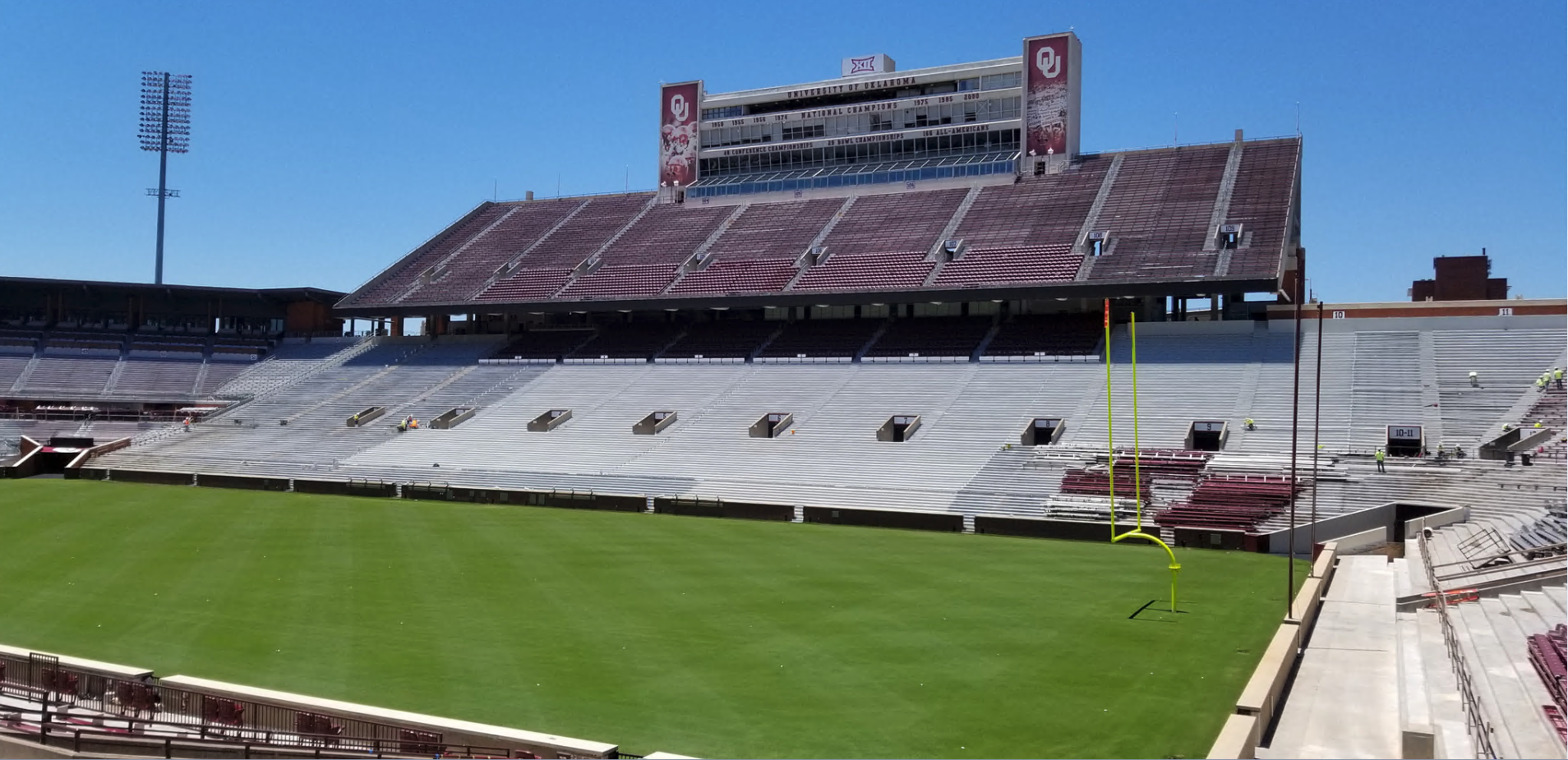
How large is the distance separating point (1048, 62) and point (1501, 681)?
5483 centimetres

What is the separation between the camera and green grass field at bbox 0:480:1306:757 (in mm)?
15844

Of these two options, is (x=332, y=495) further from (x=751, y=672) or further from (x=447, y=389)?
(x=751, y=672)

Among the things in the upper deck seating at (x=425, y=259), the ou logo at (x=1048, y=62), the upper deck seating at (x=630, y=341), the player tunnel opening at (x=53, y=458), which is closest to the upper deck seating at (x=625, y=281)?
the upper deck seating at (x=630, y=341)

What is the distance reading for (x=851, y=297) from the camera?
60875 millimetres

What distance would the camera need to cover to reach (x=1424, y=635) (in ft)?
68.1

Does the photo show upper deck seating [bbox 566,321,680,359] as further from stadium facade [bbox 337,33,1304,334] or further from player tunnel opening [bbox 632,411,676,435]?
player tunnel opening [bbox 632,411,676,435]

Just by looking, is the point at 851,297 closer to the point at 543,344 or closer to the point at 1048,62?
the point at 1048,62

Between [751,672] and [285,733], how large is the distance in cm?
680

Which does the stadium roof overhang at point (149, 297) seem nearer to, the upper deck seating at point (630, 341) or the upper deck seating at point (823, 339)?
the upper deck seating at point (630, 341)

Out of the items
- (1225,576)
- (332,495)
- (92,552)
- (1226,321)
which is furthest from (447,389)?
(1225,576)

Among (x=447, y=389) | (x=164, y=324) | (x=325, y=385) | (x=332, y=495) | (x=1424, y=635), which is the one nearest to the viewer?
(x=1424, y=635)

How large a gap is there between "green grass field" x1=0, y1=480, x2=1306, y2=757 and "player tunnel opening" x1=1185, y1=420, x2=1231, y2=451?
13.1 meters

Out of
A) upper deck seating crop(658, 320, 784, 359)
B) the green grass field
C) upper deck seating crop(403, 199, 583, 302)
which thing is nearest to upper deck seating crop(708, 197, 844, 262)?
upper deck seating crop(658, 320, 784, 359)

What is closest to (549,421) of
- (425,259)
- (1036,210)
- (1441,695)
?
(425,259)
